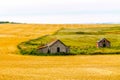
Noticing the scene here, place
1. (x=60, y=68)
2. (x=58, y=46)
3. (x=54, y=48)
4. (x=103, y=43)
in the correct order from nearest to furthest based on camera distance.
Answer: (x=60, y=68), (x=54, y=48), (x=58, y=46), (x=103, y=43)

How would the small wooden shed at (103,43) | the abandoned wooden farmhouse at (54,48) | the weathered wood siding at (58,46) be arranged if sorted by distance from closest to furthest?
the abandoned wooden farmhouse at (54,48)
the weathered wood siding at (58,46)
the small wooden shed at (103,43)

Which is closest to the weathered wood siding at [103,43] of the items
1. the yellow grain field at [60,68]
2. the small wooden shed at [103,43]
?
the small wooden shed at [103,43]

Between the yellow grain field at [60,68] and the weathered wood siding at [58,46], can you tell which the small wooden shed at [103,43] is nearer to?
the weathered wood siding at [58,46]

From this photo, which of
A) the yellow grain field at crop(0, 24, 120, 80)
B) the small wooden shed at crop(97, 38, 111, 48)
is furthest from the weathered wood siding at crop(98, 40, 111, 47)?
the yellow grain field at crop(0, 24, 120, 80)

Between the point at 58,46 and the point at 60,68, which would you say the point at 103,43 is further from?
the point at 60,68

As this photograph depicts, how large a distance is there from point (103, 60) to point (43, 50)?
13.4m

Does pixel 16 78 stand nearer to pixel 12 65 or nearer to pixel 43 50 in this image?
pixel 12 65

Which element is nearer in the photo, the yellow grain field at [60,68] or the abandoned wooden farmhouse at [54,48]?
the yellow grain field at [60,68]

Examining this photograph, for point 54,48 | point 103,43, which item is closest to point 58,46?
point 54,48

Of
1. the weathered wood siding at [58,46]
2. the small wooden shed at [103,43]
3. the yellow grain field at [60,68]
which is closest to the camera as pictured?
the yellow grain field at [60,68]

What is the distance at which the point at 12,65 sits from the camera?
50312 mm

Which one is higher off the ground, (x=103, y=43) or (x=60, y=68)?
(x=60, y=68)

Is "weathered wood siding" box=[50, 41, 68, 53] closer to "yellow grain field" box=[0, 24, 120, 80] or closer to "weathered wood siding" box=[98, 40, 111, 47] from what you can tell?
"yellow grain field" box=[0, 24, 120, 80]

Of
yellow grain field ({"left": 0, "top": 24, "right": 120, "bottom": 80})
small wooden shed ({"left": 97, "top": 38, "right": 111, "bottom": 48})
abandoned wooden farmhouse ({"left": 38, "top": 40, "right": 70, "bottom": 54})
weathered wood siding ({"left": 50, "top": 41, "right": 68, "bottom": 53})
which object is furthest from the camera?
small wooden shed ({"left": 97, "top": 38, "right": 111, "bottom": 48})
